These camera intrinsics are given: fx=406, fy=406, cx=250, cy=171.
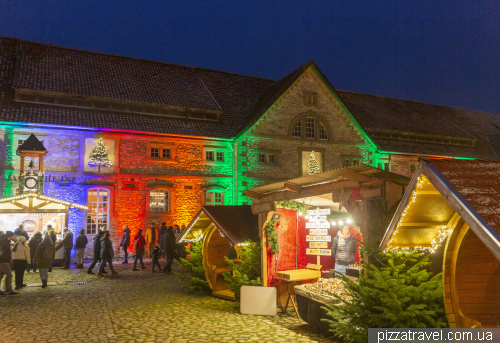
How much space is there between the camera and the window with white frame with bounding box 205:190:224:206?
2244 centimetres

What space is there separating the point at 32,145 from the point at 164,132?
20.5ft

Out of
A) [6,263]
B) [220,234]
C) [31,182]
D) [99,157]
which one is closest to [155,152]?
[99,157]

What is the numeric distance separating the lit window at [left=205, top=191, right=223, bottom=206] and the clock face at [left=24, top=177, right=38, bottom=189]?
8.40m

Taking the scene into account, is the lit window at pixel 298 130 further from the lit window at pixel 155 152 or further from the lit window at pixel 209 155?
the lit window at pixel 155 152

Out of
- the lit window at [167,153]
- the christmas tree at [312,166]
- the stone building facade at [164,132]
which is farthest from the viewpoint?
the christmas tree at [312,166]

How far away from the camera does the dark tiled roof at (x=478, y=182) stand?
3.14 metres

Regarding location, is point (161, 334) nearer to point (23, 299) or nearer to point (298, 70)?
point (23, 299)

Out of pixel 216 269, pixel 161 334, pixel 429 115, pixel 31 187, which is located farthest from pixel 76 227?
pixel 429 115

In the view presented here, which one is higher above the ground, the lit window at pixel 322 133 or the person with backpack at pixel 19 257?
the lit window at pixel 322 133

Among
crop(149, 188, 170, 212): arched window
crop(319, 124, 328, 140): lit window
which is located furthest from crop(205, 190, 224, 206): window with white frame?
crop(319, 124, 328, 140): lit window

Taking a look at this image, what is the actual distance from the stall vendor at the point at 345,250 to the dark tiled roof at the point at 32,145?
14.5m

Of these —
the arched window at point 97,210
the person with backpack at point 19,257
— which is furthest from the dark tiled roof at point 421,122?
the person with backpack at point 19,257

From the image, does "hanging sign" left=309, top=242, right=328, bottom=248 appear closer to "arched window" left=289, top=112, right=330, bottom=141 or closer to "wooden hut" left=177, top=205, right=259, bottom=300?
"wooden hut" left=177, top=205, right=259, bottom=300

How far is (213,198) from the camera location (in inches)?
891
